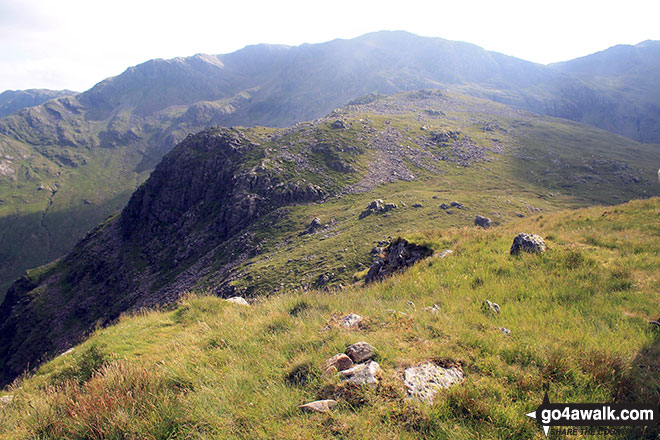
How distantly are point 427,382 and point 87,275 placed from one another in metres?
126

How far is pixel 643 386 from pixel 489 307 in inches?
136

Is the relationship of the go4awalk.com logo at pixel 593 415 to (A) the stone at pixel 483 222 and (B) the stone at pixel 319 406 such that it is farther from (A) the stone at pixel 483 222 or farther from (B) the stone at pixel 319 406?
(A) the stone at pixel 483 222

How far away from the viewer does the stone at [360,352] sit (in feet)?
19.1

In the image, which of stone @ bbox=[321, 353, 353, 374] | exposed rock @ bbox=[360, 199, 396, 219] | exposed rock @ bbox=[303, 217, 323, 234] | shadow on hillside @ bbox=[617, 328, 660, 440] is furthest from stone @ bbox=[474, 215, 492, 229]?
stone @ bbox=[321, 353, 353, 374]

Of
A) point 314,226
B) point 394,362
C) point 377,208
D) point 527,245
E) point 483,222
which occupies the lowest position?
point 314,226

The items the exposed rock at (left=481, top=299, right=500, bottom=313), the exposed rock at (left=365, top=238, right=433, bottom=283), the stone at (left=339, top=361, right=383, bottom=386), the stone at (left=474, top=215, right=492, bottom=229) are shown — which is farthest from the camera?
the stone at (left=474, top=215, right=492, bottom=229)

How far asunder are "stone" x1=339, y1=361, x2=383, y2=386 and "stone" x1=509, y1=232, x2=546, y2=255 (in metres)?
9.32

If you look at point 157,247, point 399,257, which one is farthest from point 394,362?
point 157,247

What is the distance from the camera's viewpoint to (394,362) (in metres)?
5.62

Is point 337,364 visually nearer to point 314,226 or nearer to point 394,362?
point 394,362

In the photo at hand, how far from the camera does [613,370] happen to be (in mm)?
4668

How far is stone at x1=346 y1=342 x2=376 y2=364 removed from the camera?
581 centimetres

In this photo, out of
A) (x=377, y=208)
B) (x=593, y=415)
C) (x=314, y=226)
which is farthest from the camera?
(x=314, y=226)

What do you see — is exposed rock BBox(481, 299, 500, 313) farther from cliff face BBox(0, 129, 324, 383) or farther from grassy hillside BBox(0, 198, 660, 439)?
cliff face BBox(0, 129, 324, 383)
